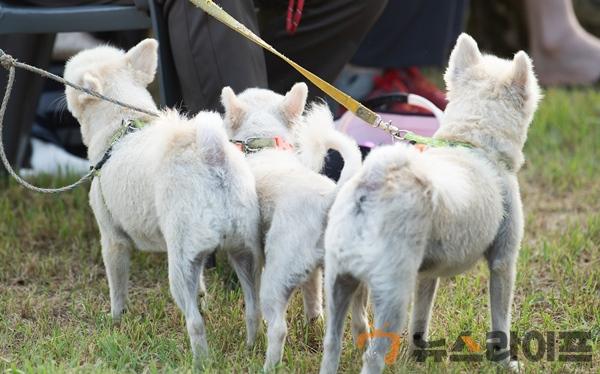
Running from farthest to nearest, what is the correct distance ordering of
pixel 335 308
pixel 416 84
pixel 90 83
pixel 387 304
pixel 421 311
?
pixel 416 84 < pixel 90 83 < pixel 421 311 < pixel 335 308 < pixel 387 304

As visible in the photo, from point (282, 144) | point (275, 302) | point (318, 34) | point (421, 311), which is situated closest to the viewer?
point (275, 302)

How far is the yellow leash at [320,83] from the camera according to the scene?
9.78 ft

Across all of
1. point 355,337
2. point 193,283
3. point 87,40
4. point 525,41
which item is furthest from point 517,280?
point 525,41

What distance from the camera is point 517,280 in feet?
Result: 11.5

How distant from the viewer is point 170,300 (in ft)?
11.1

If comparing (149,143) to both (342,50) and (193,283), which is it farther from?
(342,50)

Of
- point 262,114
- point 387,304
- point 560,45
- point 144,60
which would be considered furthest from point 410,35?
point 387,304

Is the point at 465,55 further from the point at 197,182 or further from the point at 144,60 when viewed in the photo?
the point at 144,60

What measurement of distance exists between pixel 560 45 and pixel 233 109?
3730 millimetres

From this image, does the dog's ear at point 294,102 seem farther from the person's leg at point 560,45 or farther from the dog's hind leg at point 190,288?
the person's leg at point 560,45

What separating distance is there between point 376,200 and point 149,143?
0.89 meters

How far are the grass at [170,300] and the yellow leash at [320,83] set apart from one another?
26.3 inches

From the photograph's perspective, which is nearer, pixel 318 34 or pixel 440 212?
Answer: pixel 440 212

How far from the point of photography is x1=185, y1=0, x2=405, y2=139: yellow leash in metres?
2.98
